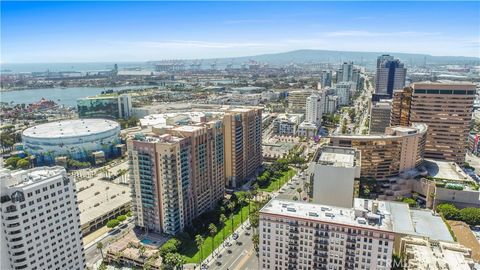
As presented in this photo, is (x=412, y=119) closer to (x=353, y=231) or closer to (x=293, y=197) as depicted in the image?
(x=293, y=197)

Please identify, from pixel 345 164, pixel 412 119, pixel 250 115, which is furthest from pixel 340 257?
pixel 412 119

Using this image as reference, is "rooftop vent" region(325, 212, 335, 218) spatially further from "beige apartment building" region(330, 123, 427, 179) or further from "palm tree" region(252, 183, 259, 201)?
"beige apartment building" region(330, 123, 427, 179)

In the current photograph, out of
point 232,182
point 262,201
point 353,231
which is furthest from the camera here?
point 232,182

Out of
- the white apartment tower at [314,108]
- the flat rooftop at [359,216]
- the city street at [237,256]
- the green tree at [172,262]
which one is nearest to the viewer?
the flat rooftop at [359,216]

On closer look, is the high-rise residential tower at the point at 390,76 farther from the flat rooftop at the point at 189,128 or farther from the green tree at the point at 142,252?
the green tree at the point at 142,252

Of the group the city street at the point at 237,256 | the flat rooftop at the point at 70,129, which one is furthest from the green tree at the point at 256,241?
the flat rooftop at the point at 70,129

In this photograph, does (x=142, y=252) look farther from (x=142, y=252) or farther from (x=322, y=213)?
(x=322, y=213)

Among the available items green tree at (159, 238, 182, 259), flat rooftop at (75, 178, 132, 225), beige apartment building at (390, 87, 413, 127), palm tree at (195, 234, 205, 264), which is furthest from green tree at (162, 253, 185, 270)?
beige apartment building at (390, 87, 413, 127)
